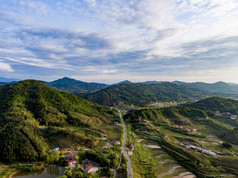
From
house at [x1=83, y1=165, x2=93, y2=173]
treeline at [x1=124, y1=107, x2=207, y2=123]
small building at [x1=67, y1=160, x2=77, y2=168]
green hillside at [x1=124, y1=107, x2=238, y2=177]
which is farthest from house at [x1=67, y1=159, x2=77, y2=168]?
treeline at [x1=124, y1=107, x2=207, y2=123]

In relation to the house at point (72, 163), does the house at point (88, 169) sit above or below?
above

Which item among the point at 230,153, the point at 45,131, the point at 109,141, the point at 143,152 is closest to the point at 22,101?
the point at 45,131

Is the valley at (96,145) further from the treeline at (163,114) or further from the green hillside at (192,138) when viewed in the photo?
the treeline at (163,114)

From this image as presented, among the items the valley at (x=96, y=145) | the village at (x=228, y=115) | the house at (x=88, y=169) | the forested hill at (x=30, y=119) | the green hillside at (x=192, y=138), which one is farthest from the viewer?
the village at (x=228, y=115)

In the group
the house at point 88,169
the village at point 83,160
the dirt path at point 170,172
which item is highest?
the house at point 88,169

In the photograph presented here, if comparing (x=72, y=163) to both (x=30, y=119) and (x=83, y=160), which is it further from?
(x=30, y=119)

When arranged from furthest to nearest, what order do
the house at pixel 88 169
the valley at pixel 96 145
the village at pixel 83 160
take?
the valley at pixel 96 145
the village at pixel 83 160
the house at pixel 88 169

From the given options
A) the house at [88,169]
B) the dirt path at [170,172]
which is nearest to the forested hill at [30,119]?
the house at [88,169]

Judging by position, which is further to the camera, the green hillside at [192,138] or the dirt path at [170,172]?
the green hillside at [192,138]

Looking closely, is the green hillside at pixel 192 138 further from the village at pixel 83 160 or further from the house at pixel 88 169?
the house at pixel 88 169

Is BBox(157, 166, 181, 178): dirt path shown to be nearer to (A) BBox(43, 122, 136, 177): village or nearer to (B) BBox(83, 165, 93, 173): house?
(A) BBox(43, 122, 136, 177): village
